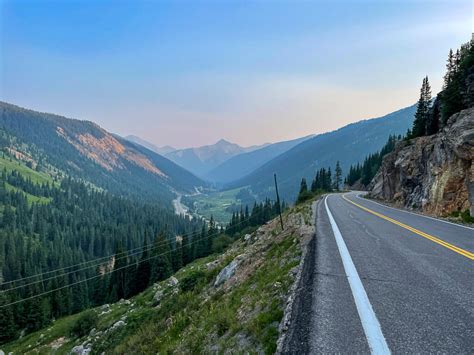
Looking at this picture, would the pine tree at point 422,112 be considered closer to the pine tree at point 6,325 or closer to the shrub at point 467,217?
the shrub at point 467,217

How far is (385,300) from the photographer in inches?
266

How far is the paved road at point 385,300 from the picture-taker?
16.7 feet

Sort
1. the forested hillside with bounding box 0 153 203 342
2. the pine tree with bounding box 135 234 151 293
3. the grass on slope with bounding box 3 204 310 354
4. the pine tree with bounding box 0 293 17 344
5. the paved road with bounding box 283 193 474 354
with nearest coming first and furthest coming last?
the paved road with bounding box 283 193 474 354 < the grass on slope with bounding box 3 204 310 354 < the pine tree with bounding box 0 293 17 344 < the forested hillside with bounding box 0 153 203 342 < the pine tree with bounding box 135 234 151 293

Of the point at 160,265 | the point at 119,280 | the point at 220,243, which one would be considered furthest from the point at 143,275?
the point at 220,243

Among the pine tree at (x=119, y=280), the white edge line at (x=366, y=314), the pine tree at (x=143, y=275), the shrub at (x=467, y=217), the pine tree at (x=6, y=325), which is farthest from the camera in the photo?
the pine tree at (x=119, y=280)

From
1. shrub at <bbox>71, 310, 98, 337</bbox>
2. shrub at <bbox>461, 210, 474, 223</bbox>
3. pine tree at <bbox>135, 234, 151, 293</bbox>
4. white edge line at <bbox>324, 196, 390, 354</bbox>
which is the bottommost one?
pine tree at <bbox>135, 234, 151, 293</bbox>

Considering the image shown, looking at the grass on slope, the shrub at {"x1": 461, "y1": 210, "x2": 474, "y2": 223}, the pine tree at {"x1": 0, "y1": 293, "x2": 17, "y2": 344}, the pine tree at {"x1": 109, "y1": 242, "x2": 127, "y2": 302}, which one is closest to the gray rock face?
the grass on slope

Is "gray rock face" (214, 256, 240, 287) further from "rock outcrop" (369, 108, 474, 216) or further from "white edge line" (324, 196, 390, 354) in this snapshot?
"rock outcrop" (369, 108, 474, 216)

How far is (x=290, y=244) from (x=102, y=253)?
14397cm

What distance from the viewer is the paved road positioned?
5.10m

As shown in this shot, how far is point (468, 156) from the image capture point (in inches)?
894

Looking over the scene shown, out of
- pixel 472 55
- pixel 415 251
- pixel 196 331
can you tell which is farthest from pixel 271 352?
pixel 472 55

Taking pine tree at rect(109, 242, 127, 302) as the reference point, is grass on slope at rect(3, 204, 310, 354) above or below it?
above

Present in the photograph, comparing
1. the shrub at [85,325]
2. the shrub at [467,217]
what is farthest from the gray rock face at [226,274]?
the shrub at [85,325]
